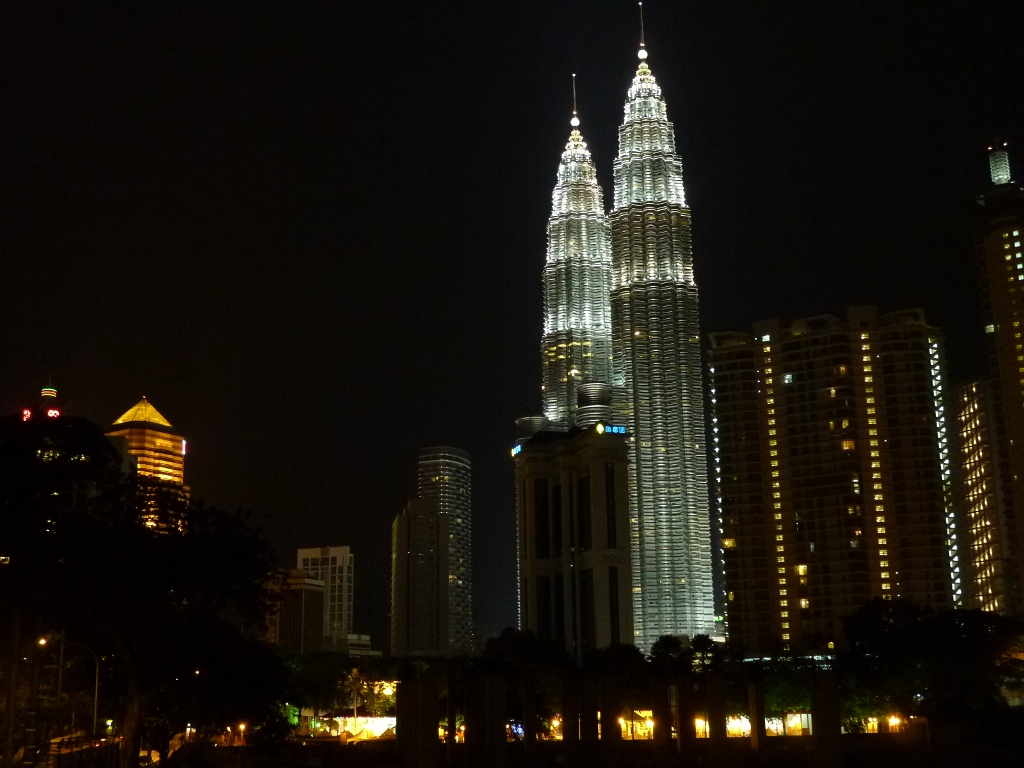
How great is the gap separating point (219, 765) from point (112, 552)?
2213 cm

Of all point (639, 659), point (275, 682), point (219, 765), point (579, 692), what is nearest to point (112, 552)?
point (275, 682)

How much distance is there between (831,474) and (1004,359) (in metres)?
27.5

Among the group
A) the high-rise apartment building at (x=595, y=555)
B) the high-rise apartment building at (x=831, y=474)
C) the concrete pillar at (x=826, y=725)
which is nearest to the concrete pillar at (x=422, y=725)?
the concrete pillar at (x=826, y=725)

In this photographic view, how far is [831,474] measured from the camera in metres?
178

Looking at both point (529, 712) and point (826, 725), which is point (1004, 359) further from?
point (826, 725)

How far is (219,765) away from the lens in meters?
71.8

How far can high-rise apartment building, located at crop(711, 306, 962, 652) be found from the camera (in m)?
173

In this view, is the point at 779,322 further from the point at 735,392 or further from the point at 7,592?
the point at 7,592

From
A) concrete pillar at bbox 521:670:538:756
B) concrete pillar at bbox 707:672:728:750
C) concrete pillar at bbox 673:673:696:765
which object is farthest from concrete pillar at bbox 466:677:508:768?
concrete pillar at bbox 707:672:728:750

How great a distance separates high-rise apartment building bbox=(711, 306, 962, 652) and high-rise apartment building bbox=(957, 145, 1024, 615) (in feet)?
23.3

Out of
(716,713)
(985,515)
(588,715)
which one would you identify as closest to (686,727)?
(588,715)

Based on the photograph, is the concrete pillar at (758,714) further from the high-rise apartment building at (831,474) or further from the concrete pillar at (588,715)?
the high-rise apartment building at (831,474)

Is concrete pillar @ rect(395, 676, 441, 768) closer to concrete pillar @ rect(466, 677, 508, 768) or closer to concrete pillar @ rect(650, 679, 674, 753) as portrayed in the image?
concrete pillar @ rect(466, 677, 508, 768)

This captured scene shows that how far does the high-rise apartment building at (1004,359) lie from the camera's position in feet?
568
